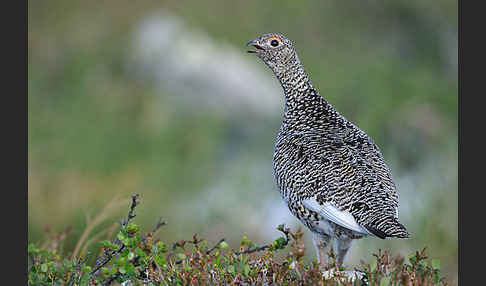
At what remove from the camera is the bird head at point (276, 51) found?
5.57 m

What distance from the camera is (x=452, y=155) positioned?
9.69 meters

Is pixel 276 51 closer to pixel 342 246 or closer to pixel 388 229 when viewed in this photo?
pixel 342 246

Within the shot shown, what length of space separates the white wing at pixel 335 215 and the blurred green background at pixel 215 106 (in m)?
3.80

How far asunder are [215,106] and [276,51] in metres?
6.05

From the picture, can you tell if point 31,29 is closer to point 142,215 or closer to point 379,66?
point 142,215

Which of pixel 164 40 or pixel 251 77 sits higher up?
pixel 164 40

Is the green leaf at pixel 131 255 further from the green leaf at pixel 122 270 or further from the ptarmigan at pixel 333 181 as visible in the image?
the ptarmigan at pixel 333 181

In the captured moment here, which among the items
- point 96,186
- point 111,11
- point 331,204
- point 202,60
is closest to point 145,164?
point 96,186

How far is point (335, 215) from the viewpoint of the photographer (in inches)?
171

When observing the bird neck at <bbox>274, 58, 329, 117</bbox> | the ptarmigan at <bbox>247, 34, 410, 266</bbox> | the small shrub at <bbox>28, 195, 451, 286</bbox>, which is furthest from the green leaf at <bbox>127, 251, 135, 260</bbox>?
the bird neck at <bbox>274, 58, 329, 117</bbox>

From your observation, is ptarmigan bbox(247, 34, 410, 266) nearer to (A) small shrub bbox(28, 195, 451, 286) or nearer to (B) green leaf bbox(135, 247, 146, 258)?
(A) small shrub bbox(28, 195, 451, 286)

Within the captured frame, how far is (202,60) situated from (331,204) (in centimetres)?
787

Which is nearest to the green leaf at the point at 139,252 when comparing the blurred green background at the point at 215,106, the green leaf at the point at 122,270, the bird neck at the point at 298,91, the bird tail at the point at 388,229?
the green leaf at the point at 122,270

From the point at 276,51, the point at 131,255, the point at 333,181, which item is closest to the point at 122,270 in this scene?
the point at 131,255
